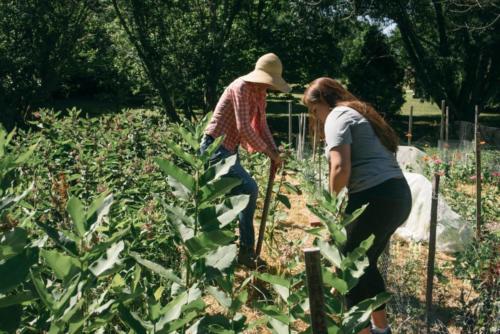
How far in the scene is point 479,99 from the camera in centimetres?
2048

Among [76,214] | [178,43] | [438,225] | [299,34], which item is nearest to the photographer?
[76,214]

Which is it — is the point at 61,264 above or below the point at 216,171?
below

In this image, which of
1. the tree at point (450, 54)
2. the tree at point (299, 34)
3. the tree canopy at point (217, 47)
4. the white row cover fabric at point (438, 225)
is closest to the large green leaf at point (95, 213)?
the white row cover fabric at point (438, 225)

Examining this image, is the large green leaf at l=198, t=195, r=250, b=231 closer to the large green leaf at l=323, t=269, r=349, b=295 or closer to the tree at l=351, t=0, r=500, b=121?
the large green leaf at l=323, t=269, r=349, b=295

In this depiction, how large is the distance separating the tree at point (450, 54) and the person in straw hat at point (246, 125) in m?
15.0

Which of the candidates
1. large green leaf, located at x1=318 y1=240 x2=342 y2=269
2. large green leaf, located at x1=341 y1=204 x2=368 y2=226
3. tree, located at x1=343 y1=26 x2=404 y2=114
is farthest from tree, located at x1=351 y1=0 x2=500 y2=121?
large green leaf, located at x1=318 y1=240 x2=342 y2=269

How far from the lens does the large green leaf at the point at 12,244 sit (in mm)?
971

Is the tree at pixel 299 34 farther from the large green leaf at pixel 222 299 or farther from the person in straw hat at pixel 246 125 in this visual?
the large green leaf at pixel 222 299

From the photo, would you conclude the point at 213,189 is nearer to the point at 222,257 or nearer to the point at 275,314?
the point at 222,257

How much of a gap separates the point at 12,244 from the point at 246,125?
2.94m

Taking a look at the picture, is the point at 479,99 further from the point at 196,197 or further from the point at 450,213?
the point at 196,197

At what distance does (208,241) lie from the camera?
1206 millimetres

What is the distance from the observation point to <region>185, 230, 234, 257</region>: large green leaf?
47.0 inches

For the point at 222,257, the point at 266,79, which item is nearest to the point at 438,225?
the point at 266,79
